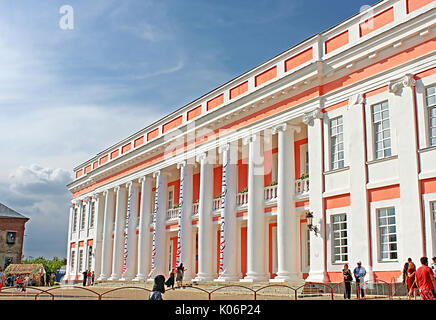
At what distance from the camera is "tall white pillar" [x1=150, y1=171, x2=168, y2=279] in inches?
1267

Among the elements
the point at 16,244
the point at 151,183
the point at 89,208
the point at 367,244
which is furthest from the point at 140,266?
the point at 16,244

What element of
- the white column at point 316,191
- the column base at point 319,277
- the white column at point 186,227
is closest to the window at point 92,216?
the white column at point 186,227

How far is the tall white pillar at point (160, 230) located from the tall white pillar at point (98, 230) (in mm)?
8734

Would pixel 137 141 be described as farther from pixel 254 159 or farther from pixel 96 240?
pixel 254 159

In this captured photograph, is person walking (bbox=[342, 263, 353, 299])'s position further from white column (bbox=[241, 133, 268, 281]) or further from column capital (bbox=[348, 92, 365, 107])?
white column (bbox=[241, 133, 268, 281])

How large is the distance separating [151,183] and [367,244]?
62.9 feet

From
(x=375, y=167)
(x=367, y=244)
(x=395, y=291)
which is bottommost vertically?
(x=395, y=291)

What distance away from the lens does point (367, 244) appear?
18.1m

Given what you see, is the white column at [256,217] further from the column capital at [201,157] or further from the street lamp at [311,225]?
the column capital at [201,157]

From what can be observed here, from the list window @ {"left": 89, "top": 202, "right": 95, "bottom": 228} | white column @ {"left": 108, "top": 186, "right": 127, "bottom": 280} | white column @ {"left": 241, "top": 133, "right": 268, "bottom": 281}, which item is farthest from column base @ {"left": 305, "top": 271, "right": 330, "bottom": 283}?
window @ {"left": 89, "top": 202, "right": 95, "bottom": 228}

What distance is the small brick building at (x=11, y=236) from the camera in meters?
62.1

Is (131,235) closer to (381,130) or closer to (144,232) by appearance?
(144,232)

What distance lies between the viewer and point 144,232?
33.8 m

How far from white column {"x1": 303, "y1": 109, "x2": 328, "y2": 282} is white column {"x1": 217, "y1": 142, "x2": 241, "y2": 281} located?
5.61 m
